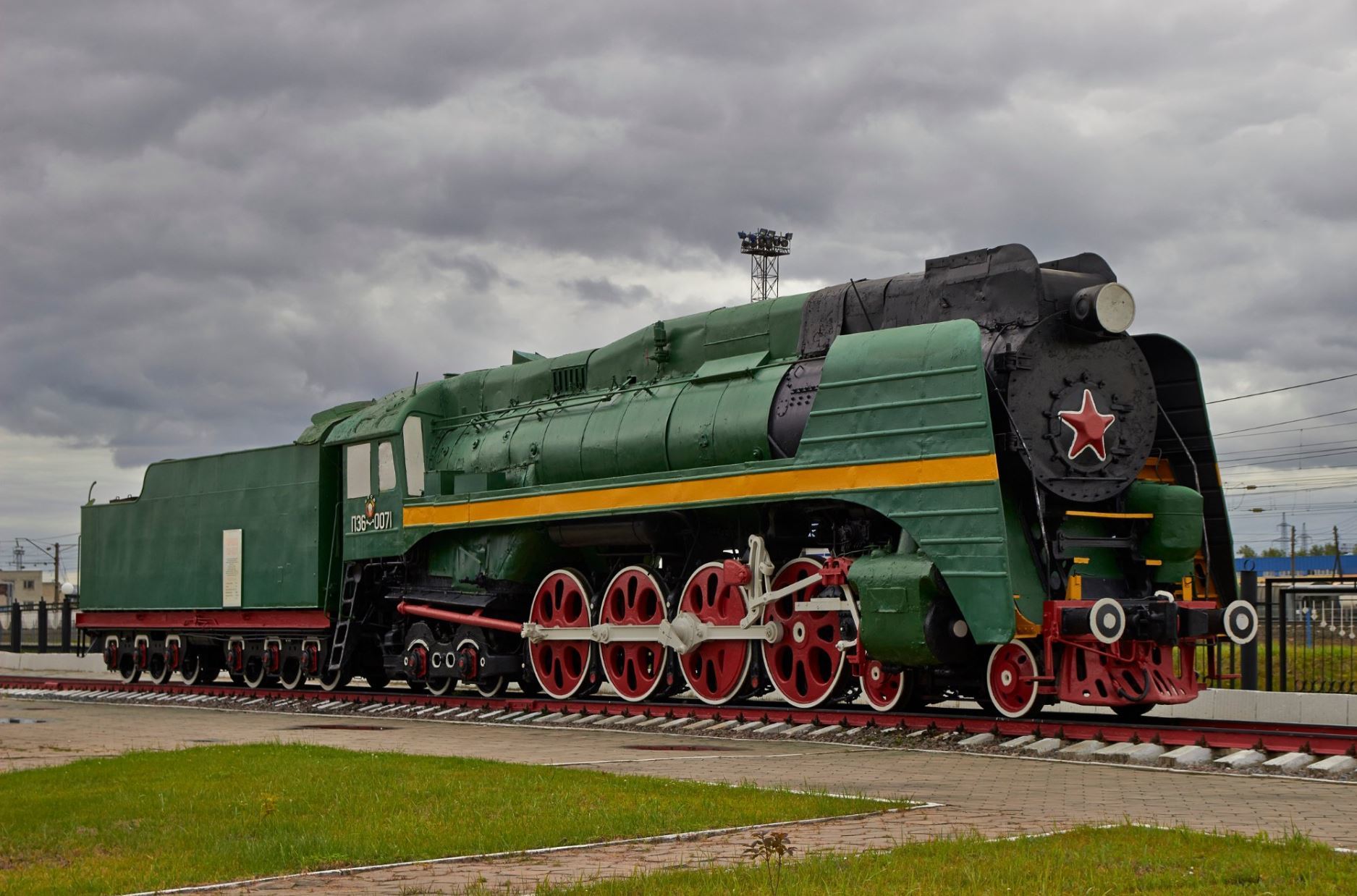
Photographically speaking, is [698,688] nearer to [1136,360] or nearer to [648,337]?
[648,337]

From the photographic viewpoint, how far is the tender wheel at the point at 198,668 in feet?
83.0

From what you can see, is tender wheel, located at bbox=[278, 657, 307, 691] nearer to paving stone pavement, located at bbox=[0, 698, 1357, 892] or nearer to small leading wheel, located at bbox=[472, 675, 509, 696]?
small leading wheel, located at bbox=[472, 675, 509, 696]

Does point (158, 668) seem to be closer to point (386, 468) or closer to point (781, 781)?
point (386, 468)

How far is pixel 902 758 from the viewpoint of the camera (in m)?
12.2

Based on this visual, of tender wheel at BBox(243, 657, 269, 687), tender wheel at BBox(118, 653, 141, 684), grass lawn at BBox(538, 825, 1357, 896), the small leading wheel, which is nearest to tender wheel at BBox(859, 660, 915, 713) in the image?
the small leading wheel

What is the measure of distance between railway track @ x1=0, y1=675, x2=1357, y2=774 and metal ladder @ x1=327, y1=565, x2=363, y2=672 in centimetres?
52

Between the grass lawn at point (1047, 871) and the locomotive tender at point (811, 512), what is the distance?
225 inches

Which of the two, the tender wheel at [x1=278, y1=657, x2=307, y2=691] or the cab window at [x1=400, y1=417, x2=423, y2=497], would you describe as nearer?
the cab window at [x1=400, y1=417, x2=423, y2=497]

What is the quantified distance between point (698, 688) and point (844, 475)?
3483 mm

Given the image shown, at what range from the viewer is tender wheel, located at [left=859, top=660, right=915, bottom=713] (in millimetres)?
14602

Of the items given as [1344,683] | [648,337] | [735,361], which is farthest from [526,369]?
[1344,683]

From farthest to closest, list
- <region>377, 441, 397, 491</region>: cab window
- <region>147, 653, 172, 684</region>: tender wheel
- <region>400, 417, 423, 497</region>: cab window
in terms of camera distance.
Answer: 1. <region>147, 653, 172, 684</region>: tender wheel
2. <region>377, 441, 397, 491</region>: cab window
3. <region>400, 417, 423, 497</region>: cab window

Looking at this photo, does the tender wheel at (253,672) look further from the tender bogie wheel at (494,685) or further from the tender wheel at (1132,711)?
the tender wheel at (1132,711)

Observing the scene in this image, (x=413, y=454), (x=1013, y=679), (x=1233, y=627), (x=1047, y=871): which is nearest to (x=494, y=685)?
(x=413, y=454)
